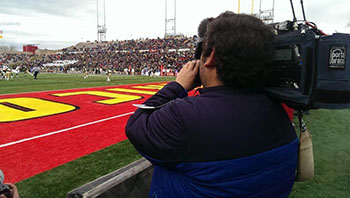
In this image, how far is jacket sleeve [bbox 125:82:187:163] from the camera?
90 cm

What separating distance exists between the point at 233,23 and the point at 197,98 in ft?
1.09

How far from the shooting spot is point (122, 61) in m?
49.2

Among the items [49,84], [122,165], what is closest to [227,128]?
[122,165]

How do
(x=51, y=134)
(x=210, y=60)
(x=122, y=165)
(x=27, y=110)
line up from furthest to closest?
(x=27, y=110)
(x=51, y=134)
(x=122, y=165)
(x=210, y=60)

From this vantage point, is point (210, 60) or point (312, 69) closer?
point (312, 69)

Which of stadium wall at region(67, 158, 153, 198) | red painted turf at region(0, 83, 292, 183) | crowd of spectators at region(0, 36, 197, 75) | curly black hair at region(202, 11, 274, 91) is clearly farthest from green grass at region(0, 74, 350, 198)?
crowd of spectators at region(0, 36, 197, 75)

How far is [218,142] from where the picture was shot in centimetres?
89

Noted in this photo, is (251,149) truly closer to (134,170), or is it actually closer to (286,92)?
(286,92)

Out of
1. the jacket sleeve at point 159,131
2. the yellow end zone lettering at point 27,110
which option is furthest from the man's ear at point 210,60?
the yellow end zone lettering at point 27,110

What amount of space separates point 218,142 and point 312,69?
46 cm

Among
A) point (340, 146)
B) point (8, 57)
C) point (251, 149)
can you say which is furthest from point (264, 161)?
point (8, 57)

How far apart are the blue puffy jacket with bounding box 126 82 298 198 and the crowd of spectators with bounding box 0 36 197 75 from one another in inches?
1324

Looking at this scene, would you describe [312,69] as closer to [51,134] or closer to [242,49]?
[242,49]

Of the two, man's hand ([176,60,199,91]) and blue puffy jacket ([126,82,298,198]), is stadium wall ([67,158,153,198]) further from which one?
man's hand ([176,60,199,91])
